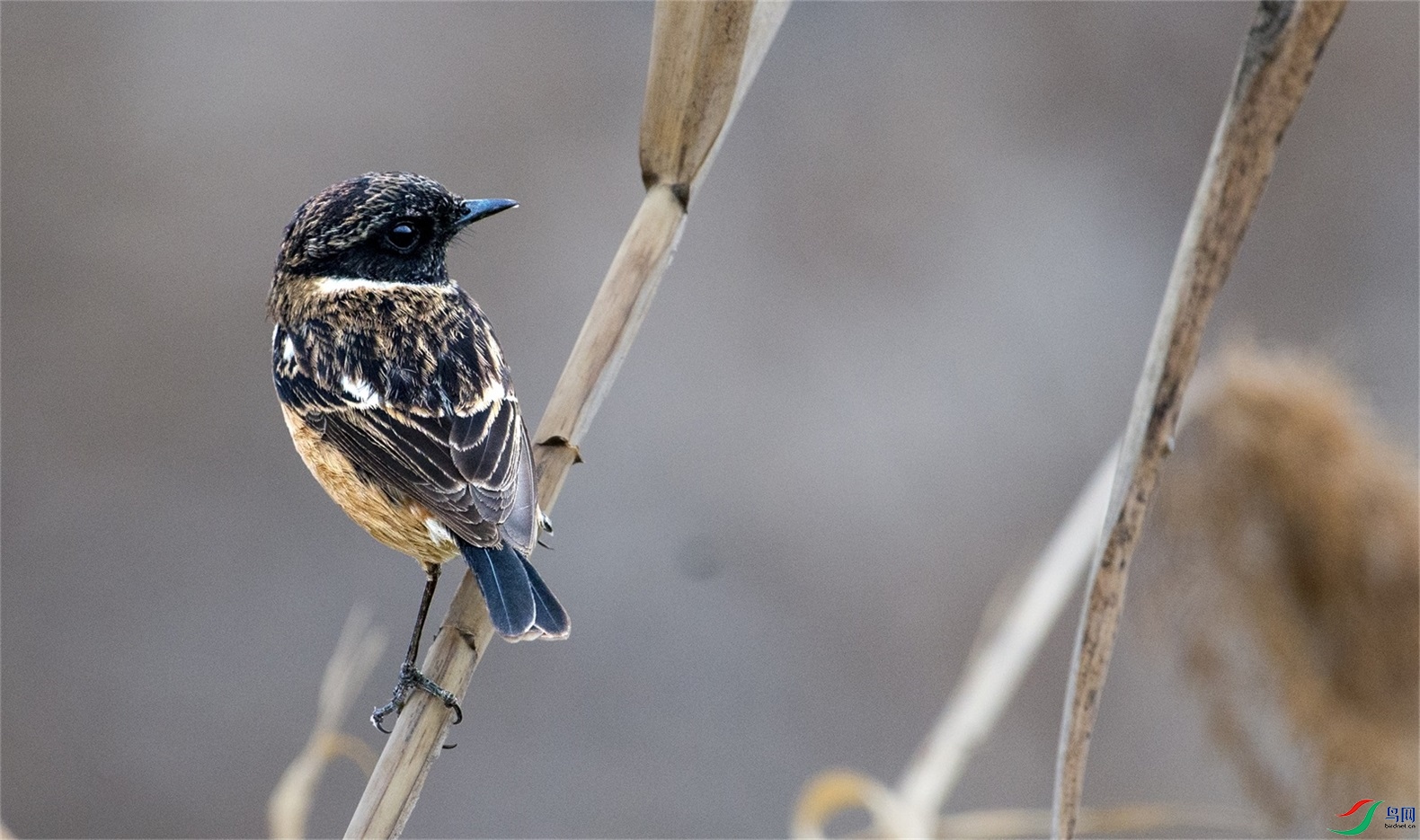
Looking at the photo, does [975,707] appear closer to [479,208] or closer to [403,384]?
[403,384]

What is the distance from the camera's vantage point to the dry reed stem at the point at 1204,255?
1935 mm

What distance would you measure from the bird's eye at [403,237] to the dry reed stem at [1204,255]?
1.74 meters

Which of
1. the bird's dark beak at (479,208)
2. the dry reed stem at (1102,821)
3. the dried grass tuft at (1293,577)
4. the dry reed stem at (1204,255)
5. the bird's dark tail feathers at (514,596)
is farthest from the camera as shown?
the dried grass tuft at (1293,577)

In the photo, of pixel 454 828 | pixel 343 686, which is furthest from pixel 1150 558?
pixel 454 828

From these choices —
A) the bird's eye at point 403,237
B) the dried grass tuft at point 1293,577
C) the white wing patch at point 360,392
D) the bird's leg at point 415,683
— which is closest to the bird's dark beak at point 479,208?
the bird's eye at point 403,237

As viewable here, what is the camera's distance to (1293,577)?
318cm

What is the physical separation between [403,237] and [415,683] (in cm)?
123

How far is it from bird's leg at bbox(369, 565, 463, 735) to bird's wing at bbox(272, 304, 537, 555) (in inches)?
10.5

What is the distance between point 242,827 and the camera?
4.91 m

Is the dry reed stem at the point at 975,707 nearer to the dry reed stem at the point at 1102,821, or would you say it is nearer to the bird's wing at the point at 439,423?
the dry reed stem at the point at 1102,821

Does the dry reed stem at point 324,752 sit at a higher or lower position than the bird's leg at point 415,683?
lower

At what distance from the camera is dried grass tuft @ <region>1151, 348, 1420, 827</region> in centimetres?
299

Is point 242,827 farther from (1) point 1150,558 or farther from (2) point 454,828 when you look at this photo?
(1) point 1150,558

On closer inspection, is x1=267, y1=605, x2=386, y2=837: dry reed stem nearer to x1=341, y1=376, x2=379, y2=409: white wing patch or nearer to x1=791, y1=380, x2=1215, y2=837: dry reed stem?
x1=341, y1=376, x2=379, y2=409: white wing patch
